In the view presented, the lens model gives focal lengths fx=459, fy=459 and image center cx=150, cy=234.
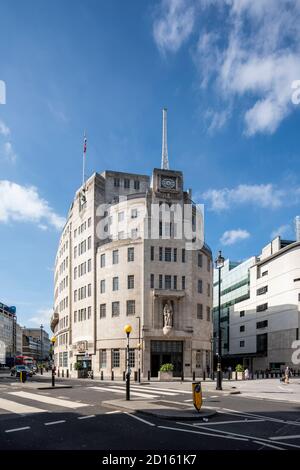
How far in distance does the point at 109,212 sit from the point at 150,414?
5050cm

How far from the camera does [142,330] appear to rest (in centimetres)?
5525

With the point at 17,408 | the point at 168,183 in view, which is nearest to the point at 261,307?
the point at 168,183

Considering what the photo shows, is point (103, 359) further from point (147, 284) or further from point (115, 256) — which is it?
point (115, 256)

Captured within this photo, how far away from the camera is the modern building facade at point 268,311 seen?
7800 cm

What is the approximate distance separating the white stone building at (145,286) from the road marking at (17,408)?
33.3m

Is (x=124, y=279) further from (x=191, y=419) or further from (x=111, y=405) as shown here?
(x=191, y=419)

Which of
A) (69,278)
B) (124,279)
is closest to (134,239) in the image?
(124,279)

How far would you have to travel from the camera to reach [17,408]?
56.1 feet

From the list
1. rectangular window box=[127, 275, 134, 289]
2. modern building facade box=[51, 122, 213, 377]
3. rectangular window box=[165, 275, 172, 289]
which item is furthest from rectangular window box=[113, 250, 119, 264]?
rectangular window box=[165, 275, 172, 289]

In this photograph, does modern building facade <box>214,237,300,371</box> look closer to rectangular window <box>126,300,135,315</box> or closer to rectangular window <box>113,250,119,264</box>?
rectangular window <box>126,300,135,315</box>

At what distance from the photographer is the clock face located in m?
60.2

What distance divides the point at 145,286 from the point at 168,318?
476 centimetres

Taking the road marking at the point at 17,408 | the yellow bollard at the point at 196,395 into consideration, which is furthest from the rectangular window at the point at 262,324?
the yellow bollard at the point at 196,395

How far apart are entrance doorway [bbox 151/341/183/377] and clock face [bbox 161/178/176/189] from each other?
1992 centimetres
